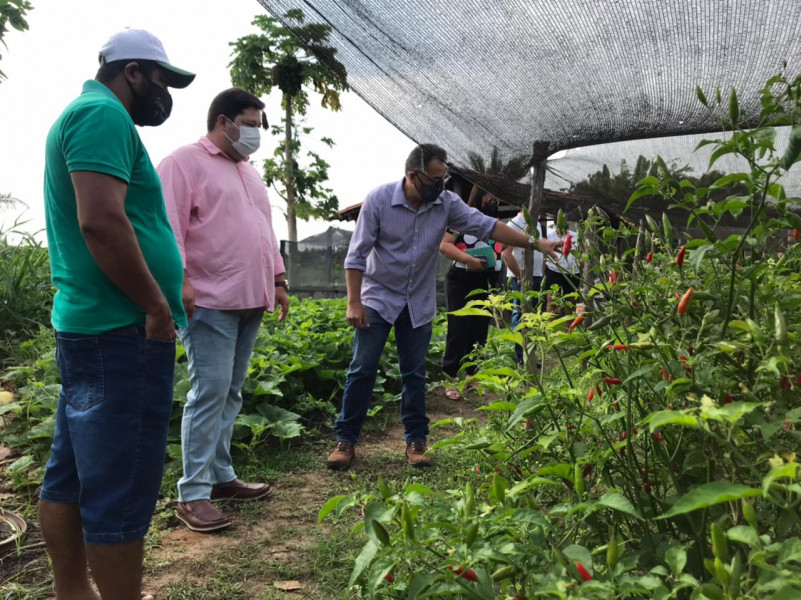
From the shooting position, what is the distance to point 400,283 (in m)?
3.90

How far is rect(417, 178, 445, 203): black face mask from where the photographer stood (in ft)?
12.7

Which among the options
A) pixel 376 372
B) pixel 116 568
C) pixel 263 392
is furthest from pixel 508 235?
pixel 116 568

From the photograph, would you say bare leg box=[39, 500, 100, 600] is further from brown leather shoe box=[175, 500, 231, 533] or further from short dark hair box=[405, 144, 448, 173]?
short dark hair box=[405, 144, 448, 173]

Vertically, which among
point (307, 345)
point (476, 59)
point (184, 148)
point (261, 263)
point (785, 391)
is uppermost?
point (476, 59)

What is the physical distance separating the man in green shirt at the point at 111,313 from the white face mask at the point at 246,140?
3.30 ft

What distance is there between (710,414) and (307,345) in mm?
4775

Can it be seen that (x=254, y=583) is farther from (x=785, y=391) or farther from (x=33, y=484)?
(x=785, y=391)

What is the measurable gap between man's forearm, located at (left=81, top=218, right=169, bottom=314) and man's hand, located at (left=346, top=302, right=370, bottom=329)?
1847 mm

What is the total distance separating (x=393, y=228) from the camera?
3.91 meters

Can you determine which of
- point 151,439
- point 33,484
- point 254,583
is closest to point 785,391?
point 151,439

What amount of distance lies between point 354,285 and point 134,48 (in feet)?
6.45

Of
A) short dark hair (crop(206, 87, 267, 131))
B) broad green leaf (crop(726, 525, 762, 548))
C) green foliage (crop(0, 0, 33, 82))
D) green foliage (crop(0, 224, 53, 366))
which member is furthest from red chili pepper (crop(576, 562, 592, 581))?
green foliage (crop(0, 0, 33, 82))

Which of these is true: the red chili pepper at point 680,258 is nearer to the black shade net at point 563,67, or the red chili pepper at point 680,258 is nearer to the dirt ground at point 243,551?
the dirt ground at point 243,551

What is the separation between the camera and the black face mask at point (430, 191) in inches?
152
